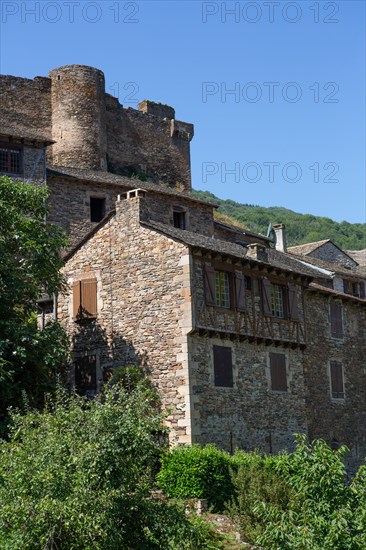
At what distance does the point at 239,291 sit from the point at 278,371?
323 cm

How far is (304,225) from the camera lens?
102000 millimetres

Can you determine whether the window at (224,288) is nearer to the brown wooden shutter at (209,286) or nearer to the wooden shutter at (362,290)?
the brown wooden shutter at (209,286)

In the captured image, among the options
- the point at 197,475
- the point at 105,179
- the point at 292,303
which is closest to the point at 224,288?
the point at 292,303

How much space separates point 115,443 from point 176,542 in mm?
2346

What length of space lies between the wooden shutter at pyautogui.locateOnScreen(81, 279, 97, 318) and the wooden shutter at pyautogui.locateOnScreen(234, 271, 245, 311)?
4.51m

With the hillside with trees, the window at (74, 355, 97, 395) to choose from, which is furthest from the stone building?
the hillside with trees

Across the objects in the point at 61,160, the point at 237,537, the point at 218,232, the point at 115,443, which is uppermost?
the point at 61,160

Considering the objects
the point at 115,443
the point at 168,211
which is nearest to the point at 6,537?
the point at 115,443

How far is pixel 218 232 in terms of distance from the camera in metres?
41.4

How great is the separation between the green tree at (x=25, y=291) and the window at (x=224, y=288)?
4361 millimetres

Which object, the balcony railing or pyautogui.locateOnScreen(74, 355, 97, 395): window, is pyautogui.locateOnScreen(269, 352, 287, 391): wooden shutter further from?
pyautogui.locateOnScreen(74, 355, 97, 395): window

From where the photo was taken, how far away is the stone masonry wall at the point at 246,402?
24062 millimetres

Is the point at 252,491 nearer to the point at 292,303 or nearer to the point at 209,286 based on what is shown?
the point at 209,286

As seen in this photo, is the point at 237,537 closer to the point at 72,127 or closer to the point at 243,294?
the point at 243,294
